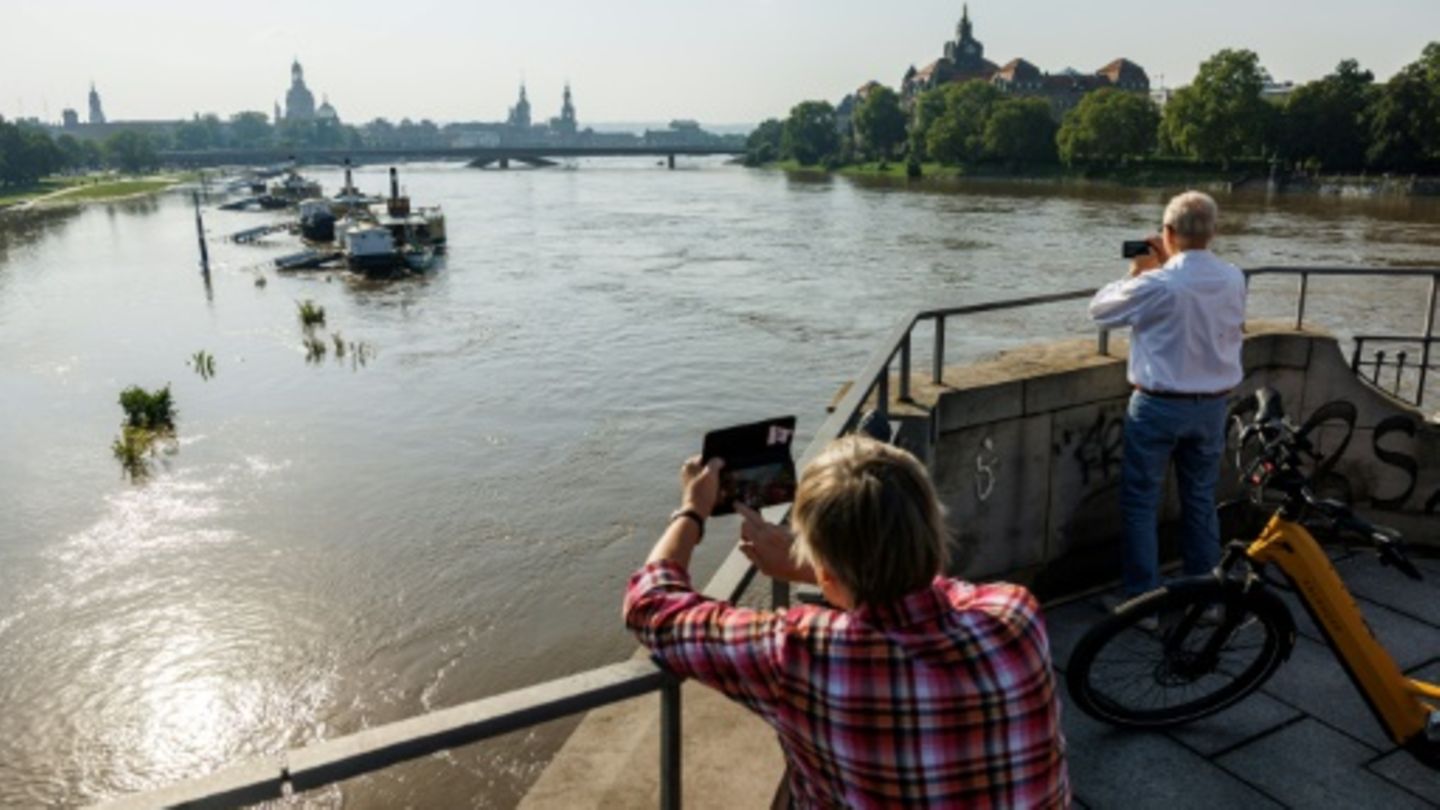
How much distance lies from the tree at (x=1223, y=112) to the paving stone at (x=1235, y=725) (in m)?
97.4

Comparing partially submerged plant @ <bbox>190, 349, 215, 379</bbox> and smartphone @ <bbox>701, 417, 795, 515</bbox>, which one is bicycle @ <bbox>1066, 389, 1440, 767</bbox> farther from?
partially submerged plant @ <bbox>190, 349, 215, 379</bbox>

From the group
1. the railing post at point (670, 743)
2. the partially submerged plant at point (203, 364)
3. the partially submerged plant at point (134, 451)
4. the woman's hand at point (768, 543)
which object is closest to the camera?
the railing post at point (670, 743)

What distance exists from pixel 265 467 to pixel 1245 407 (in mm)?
18919

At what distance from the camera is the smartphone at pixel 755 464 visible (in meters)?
2.16

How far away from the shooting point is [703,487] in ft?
6.91

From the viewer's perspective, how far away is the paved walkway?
398 cm

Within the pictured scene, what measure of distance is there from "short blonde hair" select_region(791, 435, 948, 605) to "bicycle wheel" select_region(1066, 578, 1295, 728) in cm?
257

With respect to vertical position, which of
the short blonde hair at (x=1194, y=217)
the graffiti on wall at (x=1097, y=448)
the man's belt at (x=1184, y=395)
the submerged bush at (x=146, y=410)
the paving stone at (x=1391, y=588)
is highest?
the short blonde hair at (x=1194, y=217)

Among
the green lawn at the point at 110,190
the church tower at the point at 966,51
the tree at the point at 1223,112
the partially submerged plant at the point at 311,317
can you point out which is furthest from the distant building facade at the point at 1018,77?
the partially submerged plant at the point at 311,317

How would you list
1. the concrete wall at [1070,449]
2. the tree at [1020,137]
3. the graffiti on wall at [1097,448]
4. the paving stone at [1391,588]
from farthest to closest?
1. the tree at [1020,137]
2. the graffiti on wall at [1097,448]
3. the paving stone at [1391,588]
4. the concrete wall at [1070,449]

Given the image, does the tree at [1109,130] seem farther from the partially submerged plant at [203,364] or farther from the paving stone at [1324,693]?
the paving stone at [1324,693]

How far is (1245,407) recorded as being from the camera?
5.95m

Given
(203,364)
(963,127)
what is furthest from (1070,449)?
(963,127)

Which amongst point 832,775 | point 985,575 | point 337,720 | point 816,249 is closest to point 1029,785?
point 832,775
